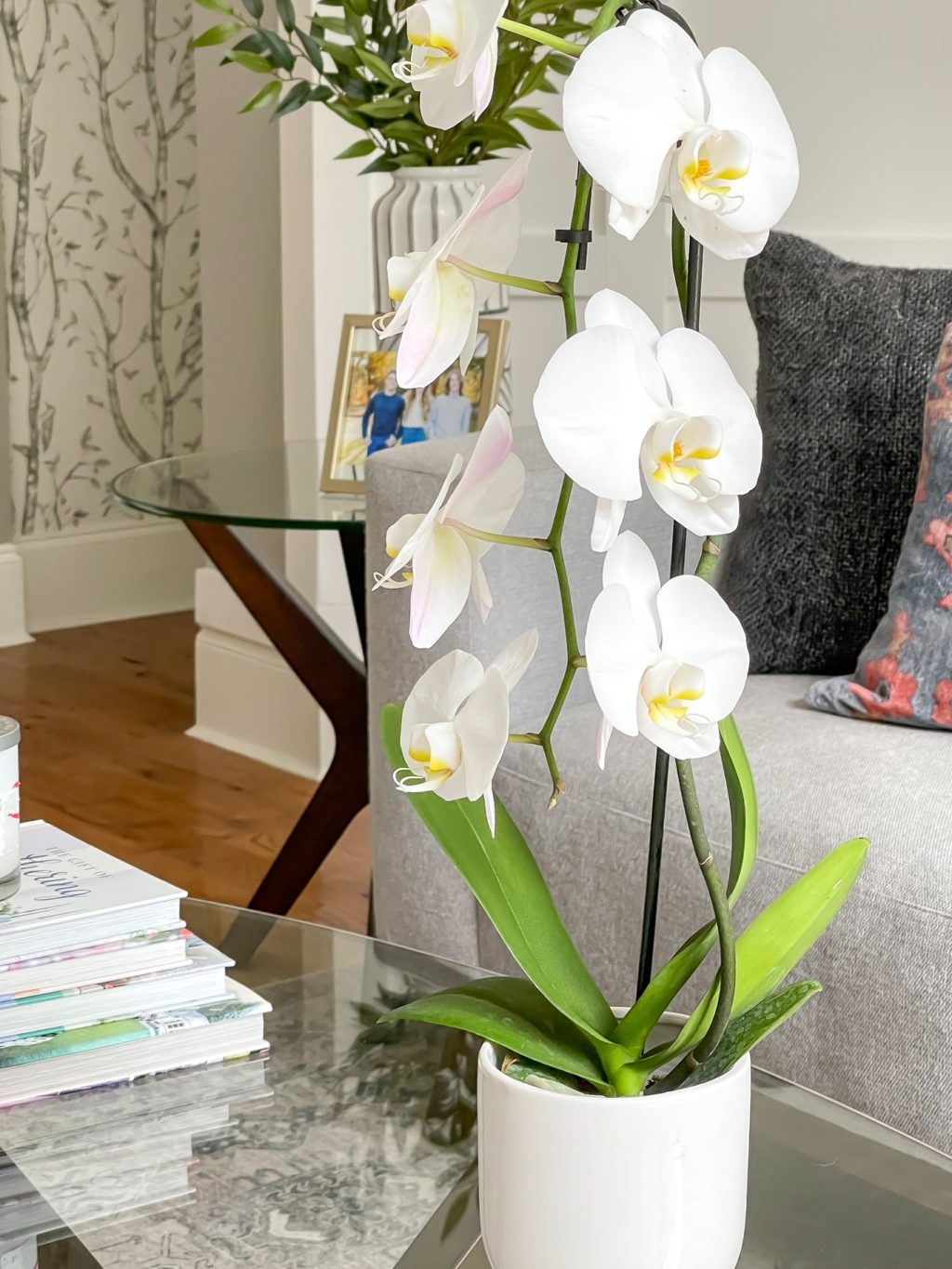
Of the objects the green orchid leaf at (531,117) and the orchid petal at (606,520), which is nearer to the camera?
the orchid petal at (606,520)

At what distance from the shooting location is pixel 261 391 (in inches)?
120

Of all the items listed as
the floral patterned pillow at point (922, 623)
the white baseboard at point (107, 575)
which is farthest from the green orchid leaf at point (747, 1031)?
the white baseboard at point (107, 575)

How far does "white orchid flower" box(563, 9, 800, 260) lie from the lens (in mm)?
444

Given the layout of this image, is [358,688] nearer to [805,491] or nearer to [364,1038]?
[805,491]

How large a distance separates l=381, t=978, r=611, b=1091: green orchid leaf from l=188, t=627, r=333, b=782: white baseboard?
7.09ft

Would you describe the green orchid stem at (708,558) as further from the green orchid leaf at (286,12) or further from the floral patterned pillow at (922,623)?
the green orchid leaf at (286,12)

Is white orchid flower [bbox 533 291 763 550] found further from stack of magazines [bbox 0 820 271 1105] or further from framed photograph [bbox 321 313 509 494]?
framed photograph [bbox 321 313 509 494]

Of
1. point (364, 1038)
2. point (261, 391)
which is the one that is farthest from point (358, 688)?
point (261, 391)

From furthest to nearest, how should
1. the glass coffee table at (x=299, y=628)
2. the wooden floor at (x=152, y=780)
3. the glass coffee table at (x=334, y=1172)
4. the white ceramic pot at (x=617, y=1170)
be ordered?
the wooden floor at (x=152, y=780) < the glass coffee table at (x=299, y=628) < the glass coffee table at (x=334, y=1172) < the white ceramic pot at (x=617, y=1170)

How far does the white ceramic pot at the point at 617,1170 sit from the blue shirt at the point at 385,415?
1.42 meters

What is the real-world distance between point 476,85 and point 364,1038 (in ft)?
2.05

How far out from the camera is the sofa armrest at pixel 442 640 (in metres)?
1.46

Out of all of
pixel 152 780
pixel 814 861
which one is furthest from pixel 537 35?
pixel 152 780

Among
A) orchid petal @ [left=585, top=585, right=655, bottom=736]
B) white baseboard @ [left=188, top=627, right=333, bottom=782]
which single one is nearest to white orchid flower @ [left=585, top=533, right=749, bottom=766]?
orchid petal @ [left=585, top=585, right=655, bottom=736]
